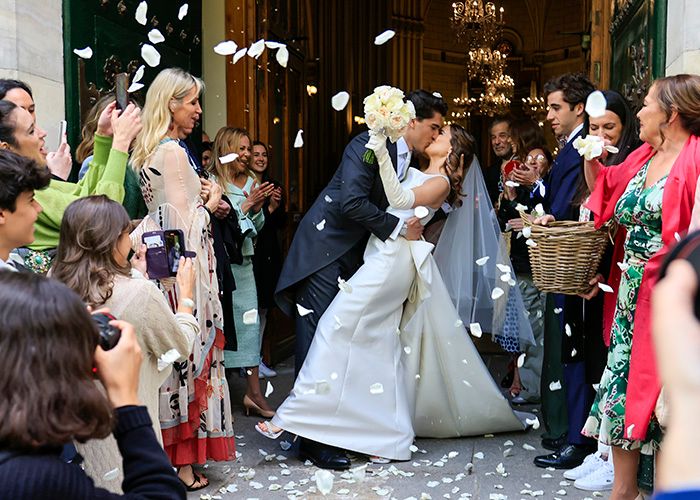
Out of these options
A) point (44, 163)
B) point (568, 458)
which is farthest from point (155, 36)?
point (568, 458)

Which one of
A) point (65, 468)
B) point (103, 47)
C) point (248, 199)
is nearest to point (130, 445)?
point (65, 468)

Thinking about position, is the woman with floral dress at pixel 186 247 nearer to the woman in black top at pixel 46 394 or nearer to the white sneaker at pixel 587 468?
the white sneaker at pixel 587 468

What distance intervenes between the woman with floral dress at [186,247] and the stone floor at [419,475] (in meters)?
0.26

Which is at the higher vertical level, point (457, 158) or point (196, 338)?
point (457, 158)

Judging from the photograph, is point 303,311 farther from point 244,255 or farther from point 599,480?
point 599,480

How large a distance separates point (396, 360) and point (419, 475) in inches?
25.6

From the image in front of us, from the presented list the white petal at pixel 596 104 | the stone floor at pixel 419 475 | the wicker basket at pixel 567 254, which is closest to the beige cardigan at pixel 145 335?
the stone floor at pixel 419 475

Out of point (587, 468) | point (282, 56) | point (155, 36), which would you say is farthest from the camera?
point (282, 56)

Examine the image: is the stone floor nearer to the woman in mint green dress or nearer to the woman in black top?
the woman in mint green dress

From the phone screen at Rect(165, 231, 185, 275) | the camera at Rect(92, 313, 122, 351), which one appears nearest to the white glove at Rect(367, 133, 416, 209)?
the phone screen at Rect(165, 231, 185, 275)

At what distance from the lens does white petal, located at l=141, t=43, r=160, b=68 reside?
16.9ft

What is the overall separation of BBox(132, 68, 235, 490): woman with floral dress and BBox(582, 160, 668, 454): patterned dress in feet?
5.95

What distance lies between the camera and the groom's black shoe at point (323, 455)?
462 centimetres

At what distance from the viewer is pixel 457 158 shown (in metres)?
5.20
